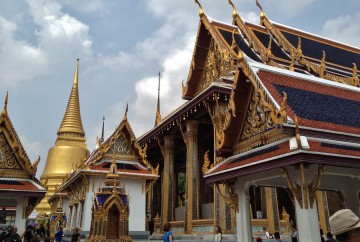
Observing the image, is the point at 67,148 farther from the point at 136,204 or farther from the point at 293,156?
the point at 293,156

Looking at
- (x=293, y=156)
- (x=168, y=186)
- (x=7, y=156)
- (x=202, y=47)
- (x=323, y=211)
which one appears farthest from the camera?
(x=168, y=186)

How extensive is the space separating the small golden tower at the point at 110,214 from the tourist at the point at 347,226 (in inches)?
339

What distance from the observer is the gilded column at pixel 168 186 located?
1774cm

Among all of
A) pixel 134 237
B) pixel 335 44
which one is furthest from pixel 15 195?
pixel 335 44

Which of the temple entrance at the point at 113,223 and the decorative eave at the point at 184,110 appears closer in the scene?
the temple entrance at the point at 113,223

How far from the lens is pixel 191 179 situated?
1571 cm

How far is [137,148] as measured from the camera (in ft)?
51.2

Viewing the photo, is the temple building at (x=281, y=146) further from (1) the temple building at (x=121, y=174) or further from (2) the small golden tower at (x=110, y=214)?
(2) the small golden tower at (x=110, y=214)

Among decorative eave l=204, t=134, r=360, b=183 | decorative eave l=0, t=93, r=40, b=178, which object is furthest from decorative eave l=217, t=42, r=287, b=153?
decorative eave l=0, t=93, r=40, b=178

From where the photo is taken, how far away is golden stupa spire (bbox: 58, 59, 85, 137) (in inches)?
1378

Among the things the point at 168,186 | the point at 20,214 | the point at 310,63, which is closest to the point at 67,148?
the point at 168,186

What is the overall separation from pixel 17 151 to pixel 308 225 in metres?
9.64

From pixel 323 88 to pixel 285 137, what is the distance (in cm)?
251

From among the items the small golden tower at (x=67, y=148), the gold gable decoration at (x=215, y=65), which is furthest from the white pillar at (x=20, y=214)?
the small golden tower at (x=67, y=148)
